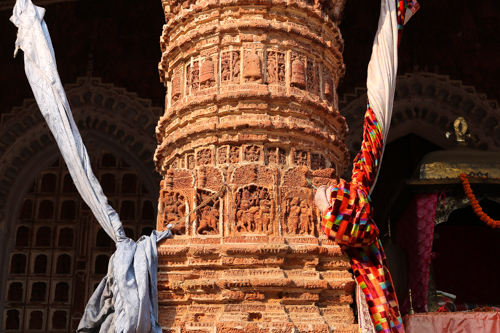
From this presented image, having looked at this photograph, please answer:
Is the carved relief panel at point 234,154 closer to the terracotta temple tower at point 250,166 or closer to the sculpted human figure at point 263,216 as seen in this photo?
the terracotta temple tower at point 250,166

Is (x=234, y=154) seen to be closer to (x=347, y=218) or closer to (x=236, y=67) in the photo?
(x=236, y=67)

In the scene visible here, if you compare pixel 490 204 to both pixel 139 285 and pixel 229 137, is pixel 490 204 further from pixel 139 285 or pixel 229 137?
pixel 139 285

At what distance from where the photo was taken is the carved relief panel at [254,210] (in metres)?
3.52

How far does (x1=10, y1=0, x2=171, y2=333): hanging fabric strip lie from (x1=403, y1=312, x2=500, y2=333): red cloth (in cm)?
202

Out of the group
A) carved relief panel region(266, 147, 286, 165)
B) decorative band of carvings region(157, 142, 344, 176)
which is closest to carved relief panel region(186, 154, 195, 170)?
decorative band of carvings region(157, 142, 344, 176)

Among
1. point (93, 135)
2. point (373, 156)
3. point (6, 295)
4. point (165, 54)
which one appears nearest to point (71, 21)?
point (93, 135)

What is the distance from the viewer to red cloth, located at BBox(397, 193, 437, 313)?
5.09m

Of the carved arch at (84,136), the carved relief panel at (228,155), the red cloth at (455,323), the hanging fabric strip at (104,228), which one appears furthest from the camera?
the carved arch at (84,136)

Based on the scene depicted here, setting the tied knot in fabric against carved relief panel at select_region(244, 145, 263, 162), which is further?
carved relief panel at select_region(244, 145, 263, 162)

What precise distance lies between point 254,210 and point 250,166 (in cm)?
27

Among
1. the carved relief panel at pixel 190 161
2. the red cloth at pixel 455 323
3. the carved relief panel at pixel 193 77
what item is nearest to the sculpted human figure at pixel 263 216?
the carved relief panel at pixel 190 161

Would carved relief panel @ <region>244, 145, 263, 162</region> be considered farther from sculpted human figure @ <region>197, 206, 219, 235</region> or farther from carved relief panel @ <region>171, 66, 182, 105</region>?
carved relief panel @ <region>171, 66, 182, 105</region>

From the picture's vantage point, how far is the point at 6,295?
745 cm

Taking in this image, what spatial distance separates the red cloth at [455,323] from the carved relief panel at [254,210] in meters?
1.58
